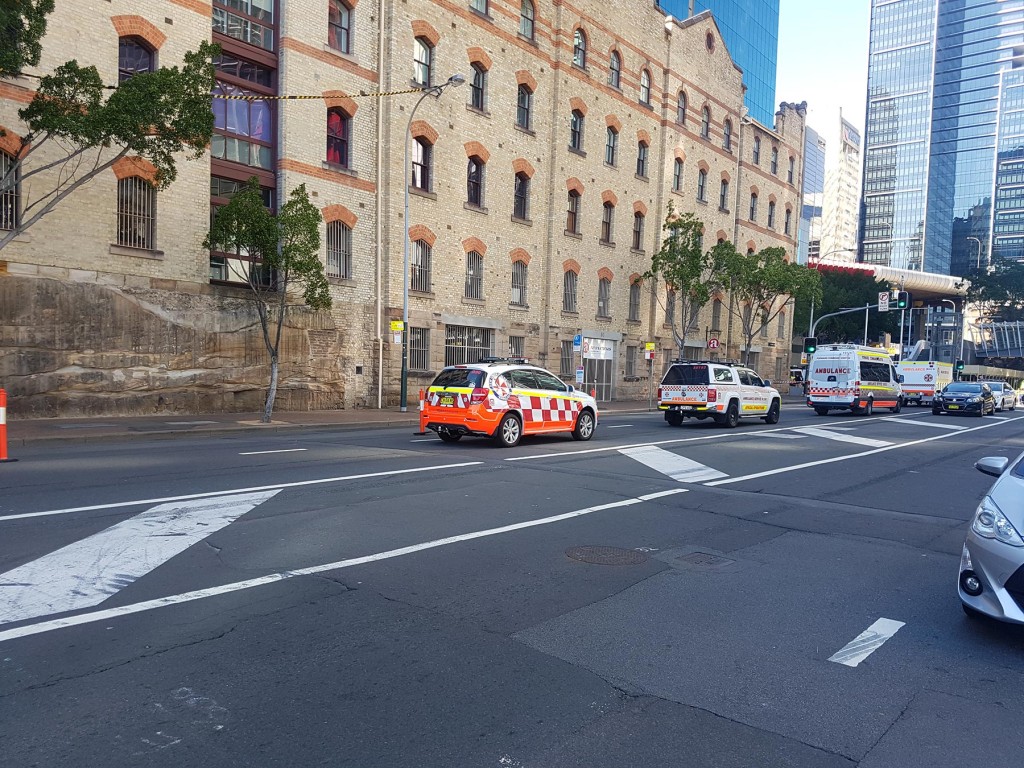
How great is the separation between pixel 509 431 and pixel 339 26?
1684 cm

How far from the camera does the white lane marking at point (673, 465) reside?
1170 centimetres

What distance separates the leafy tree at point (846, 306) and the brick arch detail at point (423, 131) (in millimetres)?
48071

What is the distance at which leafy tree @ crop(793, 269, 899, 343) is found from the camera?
224 ft

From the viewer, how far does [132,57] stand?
20.0 meters

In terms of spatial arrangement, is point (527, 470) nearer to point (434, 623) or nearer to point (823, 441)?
point (434, 623)

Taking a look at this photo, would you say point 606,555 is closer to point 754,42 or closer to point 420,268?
point 420,268

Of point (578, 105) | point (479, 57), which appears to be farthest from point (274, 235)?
point (578, 105)

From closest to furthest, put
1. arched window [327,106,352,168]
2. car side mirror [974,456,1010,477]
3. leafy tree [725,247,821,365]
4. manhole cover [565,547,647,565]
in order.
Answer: car side mirror [974,456,1010,477], manhole cover [565,547,647,565], arched window [327,106,352,168], leafy tree [725,247,821,365]

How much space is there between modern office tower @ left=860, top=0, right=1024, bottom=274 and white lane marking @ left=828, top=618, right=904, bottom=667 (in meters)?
171

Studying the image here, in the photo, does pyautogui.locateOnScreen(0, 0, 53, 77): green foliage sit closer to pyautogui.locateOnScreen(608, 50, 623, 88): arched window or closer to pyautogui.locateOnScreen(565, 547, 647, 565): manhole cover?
pyautogui.locateOnScreen(565, 547, 647, 565): manhole cover

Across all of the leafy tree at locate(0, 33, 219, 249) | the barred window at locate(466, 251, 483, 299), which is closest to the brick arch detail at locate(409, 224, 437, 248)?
the barred window at locate(466, 251, 483, 299)

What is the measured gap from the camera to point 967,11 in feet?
527

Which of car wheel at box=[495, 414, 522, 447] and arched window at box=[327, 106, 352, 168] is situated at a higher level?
arched window at box=[327, 106, 352, 168]

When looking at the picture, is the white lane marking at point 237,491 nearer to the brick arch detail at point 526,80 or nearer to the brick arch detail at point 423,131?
the brick arch detail at point 423,131
